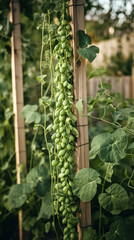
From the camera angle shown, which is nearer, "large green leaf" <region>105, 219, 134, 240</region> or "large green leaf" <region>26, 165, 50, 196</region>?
"large green leaf" <region>105, 219, 134, 240</region>

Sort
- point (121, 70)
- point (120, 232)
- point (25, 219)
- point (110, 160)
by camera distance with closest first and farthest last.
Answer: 1. point (110, 160)
2. point (120, 232)
3. point (25, 219)
4. point (121, 70)

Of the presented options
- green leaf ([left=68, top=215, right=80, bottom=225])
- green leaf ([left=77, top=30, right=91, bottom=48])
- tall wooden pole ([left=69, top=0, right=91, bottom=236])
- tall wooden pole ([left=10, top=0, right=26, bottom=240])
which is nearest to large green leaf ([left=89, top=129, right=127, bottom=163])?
tall wooden pole ([left=69, top=0, right=91, bottom=236])

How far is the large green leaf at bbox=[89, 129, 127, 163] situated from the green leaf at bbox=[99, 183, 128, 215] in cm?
18

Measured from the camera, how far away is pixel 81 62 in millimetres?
1117

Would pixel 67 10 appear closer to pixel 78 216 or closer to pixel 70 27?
pixel 70 27

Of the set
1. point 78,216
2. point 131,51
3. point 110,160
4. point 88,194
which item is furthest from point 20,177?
point 131,51

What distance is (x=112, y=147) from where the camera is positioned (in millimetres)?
1036

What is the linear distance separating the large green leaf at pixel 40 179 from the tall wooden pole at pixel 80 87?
1.26ft

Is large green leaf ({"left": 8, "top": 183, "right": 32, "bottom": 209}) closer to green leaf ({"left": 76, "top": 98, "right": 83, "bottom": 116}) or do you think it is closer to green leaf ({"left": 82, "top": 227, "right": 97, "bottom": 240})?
green leaf ({"left": 82, "top": 227, "right": 97, "bottom": 240})

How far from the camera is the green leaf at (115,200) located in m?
1.07

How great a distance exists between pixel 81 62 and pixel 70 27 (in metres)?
0.17

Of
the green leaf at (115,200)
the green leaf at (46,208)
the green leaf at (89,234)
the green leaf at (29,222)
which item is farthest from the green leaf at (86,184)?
the green leaf at (29,222)

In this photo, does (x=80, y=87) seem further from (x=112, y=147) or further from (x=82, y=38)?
(x=112, y=147)

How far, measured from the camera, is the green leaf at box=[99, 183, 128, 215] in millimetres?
1072
